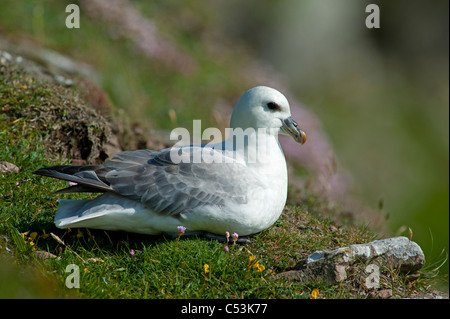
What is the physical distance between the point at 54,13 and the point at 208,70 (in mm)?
2954

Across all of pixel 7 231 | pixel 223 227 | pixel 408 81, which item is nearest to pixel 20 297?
pixel 7 231

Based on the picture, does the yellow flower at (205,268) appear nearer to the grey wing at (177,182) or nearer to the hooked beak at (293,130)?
the grey wing at (177,182)

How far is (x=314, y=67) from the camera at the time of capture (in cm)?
1352

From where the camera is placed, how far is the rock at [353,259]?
3.48m

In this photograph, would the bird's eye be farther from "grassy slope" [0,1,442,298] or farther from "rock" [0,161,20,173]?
"rock" [0,161,20,173]

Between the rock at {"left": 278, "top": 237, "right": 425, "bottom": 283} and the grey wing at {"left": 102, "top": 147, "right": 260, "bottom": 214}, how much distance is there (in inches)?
25.6

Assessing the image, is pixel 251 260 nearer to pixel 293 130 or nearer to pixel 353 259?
pixel 353 259

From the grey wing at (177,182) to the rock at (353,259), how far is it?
651 mm

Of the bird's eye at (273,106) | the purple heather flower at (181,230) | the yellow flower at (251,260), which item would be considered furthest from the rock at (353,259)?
the bird's eye at (273,106)

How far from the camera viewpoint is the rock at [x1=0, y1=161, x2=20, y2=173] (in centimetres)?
422

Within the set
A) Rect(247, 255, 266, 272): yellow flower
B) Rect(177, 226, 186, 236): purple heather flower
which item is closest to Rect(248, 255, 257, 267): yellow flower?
Rect(247, 255, 266, 272): yellow flower

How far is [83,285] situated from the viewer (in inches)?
127

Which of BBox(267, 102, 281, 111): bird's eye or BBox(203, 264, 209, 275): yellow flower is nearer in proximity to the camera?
BBox(203, 264, 209, 275): yellow flower
